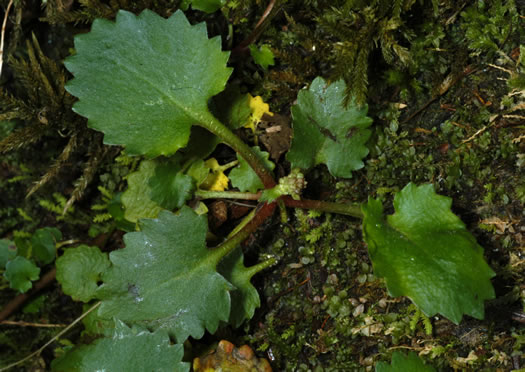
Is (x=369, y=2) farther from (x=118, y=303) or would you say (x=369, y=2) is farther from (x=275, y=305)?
(x=118, y=303)

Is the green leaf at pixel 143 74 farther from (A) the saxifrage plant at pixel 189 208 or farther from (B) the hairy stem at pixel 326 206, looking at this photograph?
(B) the hairy stem at pixel 326 206

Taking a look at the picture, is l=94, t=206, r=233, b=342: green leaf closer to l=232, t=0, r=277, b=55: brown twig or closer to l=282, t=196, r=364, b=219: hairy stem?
l=282, t=196, r=364, b=219: hairy stem

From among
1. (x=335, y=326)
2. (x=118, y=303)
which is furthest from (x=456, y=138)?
(x=118, y=303)

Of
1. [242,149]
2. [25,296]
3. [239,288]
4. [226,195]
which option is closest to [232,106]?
[242,149]

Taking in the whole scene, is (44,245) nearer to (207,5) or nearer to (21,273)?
(21,273)

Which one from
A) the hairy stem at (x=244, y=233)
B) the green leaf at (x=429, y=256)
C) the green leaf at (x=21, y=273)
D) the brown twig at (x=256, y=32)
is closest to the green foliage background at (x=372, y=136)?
the brown twig at (x=256, y=32)

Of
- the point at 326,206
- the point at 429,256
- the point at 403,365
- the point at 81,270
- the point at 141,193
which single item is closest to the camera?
the point at 429,256
